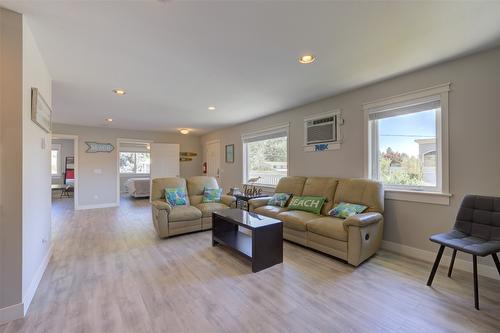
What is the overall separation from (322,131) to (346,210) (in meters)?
1.53

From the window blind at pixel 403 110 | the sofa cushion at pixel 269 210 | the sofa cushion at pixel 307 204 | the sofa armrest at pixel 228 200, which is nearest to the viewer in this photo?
the window blind at pixel 403 110

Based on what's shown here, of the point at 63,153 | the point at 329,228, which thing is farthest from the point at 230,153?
the point at 63,153

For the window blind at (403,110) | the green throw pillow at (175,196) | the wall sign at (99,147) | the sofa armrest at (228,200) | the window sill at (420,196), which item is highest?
the window blind at (403,110)

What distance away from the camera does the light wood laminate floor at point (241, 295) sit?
1711 mm

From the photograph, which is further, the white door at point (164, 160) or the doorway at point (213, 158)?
the white door at point (164, 160)

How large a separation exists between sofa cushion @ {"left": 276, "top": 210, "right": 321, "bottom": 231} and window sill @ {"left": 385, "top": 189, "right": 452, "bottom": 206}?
1031 millimetres

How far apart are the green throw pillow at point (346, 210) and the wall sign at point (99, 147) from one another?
6.46 meters

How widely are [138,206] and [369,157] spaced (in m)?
6.28

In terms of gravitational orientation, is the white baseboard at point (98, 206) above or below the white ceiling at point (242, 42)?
below

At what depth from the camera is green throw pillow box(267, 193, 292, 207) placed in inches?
154

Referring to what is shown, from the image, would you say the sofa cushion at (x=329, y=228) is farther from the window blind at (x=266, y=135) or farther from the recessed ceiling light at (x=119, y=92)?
the recessed ceiling light at (x=119, y=92)

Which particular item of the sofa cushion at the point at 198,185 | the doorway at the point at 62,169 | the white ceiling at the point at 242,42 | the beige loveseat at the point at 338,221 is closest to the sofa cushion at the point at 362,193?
the beige loveseat at the point at 338,221

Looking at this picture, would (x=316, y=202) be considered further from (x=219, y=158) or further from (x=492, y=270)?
(x=219, y=158)

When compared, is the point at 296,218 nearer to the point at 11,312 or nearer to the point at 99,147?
the point at 11,312
